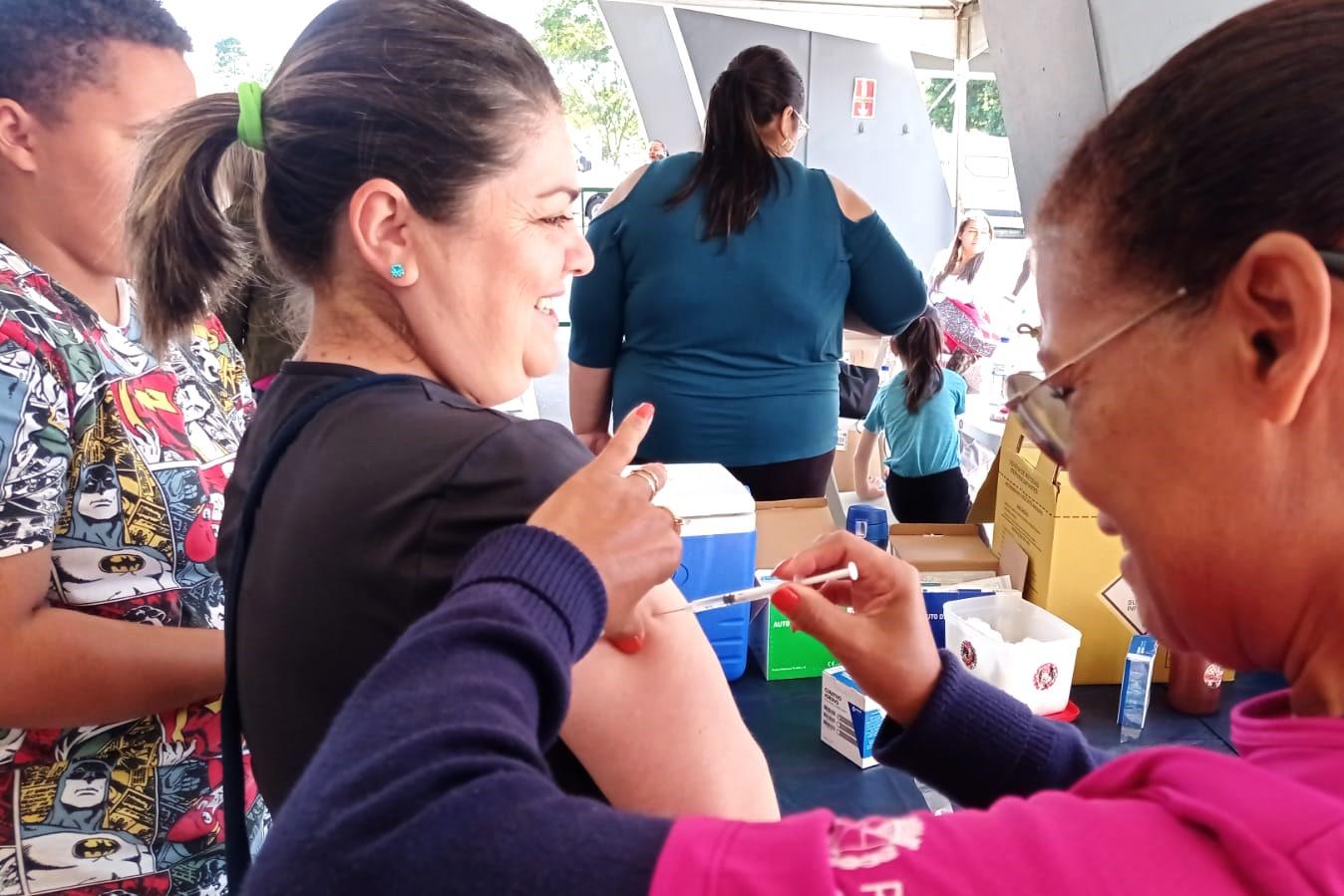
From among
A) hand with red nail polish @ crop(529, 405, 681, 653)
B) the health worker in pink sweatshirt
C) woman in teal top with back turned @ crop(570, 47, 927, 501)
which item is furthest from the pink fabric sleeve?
woman in teal top with back turned @ crop(570, 47, 927, 501)

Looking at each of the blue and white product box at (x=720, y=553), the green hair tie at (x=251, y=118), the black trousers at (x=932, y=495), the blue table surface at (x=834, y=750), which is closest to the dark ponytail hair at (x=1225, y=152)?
the green hair tie at (x=251, y=118)

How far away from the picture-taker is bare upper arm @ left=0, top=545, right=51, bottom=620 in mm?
921

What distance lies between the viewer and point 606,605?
575 millimetres

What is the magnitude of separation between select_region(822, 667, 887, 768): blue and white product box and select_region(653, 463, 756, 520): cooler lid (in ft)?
0.94

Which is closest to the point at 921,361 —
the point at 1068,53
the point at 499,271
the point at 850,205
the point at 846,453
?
the point at 1068,53

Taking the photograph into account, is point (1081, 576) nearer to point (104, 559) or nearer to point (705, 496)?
point (705, 496)

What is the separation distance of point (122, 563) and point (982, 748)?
91 centimetres

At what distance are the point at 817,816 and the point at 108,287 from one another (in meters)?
1.11

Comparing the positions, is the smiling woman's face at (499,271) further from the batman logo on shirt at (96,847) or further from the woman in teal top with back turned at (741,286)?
the woman in teal top with back turned at (741,286)

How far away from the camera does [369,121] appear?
2.47ft

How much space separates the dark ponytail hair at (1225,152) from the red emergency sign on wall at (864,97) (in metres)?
7.89

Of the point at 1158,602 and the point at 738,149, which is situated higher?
the point at 738,149

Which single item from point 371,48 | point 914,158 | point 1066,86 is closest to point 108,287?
point 371,48

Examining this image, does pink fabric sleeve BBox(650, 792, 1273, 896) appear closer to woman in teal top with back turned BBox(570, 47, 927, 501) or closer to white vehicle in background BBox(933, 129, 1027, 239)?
woman in teal top with back turned BBox(570, 47, 927, 501)
